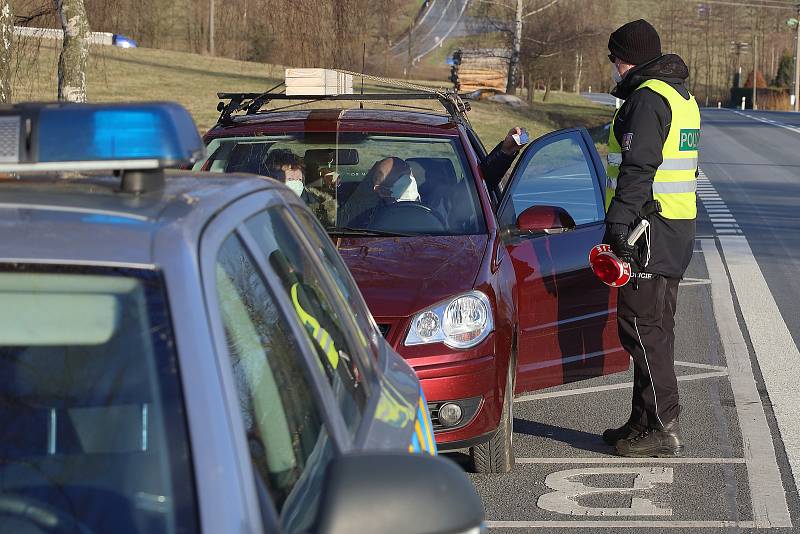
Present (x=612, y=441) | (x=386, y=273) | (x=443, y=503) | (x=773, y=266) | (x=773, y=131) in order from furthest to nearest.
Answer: (x=773, y=131), (x=773, y=266), (x=612, y=441), (x=386, y=273), (x=443, y=503)

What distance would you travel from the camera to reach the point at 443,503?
79.4 inches

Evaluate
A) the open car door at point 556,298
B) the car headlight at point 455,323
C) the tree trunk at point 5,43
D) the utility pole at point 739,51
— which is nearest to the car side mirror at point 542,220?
the open car door at point 556,298

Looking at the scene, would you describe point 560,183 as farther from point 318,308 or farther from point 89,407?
point 89,407

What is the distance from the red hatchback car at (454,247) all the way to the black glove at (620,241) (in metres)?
0.46

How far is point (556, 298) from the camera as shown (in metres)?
6.67

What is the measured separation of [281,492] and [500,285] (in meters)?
3.77

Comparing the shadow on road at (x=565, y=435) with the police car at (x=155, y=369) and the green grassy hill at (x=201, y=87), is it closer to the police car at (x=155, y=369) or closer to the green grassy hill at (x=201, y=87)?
the police car at (x=155, y=369)

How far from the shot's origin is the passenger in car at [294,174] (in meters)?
6.91

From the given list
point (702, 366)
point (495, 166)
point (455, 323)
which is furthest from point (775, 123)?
point (455, 323)

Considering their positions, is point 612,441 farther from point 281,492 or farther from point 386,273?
point 281,492

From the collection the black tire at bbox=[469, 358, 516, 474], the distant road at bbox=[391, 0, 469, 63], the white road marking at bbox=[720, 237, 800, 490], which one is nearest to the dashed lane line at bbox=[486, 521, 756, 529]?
the black tire at bbox=[469, 358, 516, 474]

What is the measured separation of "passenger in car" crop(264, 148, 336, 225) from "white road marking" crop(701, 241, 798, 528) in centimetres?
247

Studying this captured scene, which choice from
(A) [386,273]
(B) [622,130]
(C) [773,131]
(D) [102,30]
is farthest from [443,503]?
(C) [773,131]

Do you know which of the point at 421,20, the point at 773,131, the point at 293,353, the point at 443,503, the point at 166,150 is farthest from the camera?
the point at 421,20
